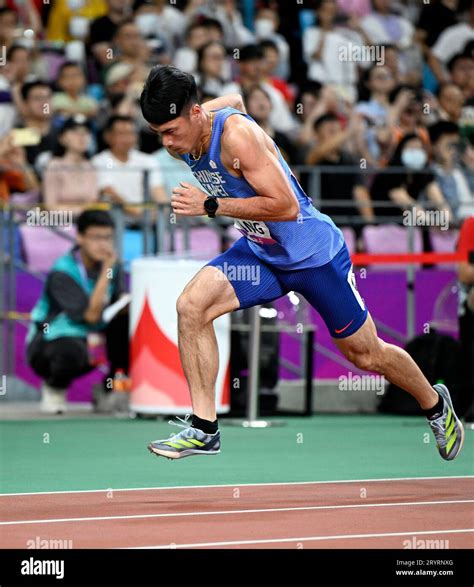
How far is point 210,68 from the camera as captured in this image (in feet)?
63.4

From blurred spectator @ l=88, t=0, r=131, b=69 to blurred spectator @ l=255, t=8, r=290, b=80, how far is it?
207 cm

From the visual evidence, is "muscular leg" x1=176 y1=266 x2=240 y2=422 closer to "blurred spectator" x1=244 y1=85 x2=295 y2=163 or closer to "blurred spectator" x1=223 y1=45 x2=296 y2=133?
"blurred spectator" x1=244 y1=85 x2=295 y2=163

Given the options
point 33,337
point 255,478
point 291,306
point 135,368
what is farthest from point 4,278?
point 255,478

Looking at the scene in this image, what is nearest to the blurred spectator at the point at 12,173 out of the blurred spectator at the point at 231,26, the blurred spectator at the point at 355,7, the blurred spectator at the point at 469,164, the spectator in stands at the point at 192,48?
the spectator in stands at the point at 192,48

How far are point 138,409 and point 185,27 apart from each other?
7.23 metres

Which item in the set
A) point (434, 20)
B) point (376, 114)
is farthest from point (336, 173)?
point (434, 20)

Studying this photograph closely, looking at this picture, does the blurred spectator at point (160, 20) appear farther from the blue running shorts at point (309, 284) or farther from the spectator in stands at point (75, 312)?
the blue running shorts at point (309, 284)

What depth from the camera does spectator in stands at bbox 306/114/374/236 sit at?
18500 millimetres

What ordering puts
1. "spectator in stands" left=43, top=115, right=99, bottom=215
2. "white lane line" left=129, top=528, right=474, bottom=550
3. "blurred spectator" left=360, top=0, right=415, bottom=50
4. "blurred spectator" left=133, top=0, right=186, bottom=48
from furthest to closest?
"blurred spectator" left=360, top=0, right=415, bottom=50 → "blurred spectator" left=133, top=0, right=186, bottom=48 → "spectator in stands" left=43, top=115, right=99, bottom=215 → "white lane line" left=129, top=528, right=474, bottom=550

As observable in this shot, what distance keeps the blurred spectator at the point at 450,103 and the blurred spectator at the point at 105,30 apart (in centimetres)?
468

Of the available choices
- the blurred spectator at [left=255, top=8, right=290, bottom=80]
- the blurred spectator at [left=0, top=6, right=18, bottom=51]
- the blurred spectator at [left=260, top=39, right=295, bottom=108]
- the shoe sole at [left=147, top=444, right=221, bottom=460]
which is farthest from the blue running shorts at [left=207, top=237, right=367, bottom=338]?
the blurred spectator at [left=255, top=8, right=290, bottom=80]

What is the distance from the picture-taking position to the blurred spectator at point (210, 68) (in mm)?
A: 19266

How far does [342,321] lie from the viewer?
987 cm

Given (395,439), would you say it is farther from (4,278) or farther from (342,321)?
(4,278)
